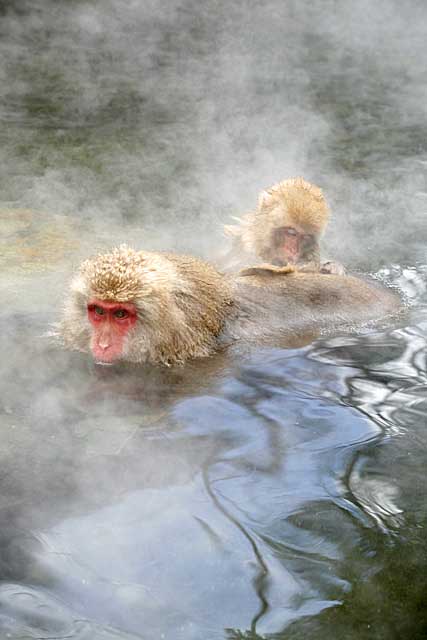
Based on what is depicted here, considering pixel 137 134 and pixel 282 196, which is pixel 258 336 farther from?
pixel 137 134

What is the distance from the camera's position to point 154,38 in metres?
11.8

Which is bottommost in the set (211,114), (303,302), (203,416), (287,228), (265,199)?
(203,416)

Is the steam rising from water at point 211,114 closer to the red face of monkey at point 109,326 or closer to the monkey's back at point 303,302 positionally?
the monkey's back at point 303,302

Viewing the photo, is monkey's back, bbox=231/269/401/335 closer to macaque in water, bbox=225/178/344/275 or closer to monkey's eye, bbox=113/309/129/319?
macaque in water, bbox=225/178/344/275

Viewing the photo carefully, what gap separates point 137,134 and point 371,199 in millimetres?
2406

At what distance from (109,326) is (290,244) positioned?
6.45 feet

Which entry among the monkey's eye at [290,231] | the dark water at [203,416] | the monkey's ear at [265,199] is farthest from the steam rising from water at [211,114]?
the monkey's eye at [290,231]

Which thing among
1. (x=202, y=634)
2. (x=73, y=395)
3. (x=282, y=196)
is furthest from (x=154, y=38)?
(x=202, y=634)

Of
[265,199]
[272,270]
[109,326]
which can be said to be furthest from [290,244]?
[109,326]

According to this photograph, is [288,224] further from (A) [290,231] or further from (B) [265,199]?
(B) [265,199]

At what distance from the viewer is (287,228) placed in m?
6.12

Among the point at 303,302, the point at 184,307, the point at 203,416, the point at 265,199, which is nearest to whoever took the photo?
the point at 203,416

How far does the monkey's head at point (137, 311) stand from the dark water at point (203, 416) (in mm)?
140

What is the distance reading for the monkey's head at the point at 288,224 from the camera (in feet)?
19.9
